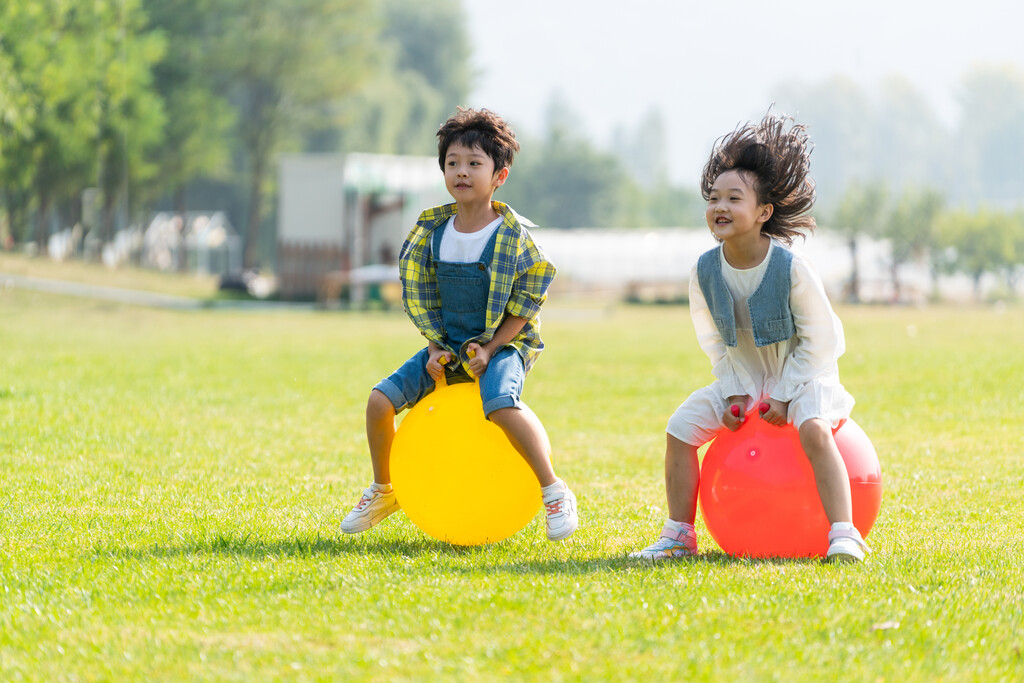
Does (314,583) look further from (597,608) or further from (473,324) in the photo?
(473,324)

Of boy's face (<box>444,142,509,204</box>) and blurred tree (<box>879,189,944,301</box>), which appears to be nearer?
boy's face (<box>444,142,509,204</box>)

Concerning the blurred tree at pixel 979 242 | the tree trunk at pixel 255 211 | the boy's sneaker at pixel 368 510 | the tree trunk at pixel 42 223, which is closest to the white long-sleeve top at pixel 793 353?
the boy's sneaker at pixel 368 510

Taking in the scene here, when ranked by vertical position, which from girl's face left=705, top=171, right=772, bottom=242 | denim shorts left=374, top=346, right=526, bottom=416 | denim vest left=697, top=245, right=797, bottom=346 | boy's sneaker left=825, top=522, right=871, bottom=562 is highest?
girl's face left=705, top=171, right=772, bottom=242

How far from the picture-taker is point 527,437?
491 cm

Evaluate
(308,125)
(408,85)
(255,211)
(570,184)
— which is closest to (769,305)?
(255,211)

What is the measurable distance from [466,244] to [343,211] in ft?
90.9

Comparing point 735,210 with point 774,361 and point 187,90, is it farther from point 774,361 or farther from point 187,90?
point 187,90

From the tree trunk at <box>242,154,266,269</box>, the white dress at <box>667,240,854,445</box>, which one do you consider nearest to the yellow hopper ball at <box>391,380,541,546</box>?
the white dress at <box>667,240,854,445</box>

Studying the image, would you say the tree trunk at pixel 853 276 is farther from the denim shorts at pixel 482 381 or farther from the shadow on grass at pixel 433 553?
the shadow on grass at pixel 433 553

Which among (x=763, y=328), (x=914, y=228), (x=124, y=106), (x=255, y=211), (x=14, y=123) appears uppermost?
(x=124, y=106)

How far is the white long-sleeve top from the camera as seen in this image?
470 cm

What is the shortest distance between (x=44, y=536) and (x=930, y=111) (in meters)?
57.4

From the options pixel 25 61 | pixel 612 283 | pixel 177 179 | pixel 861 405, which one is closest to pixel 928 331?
pixel 861 405

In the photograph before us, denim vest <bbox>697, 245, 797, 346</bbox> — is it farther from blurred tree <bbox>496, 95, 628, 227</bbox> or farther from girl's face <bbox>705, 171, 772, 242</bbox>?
blurred tree <bbox>496, 95, 628, 227</bbox>
